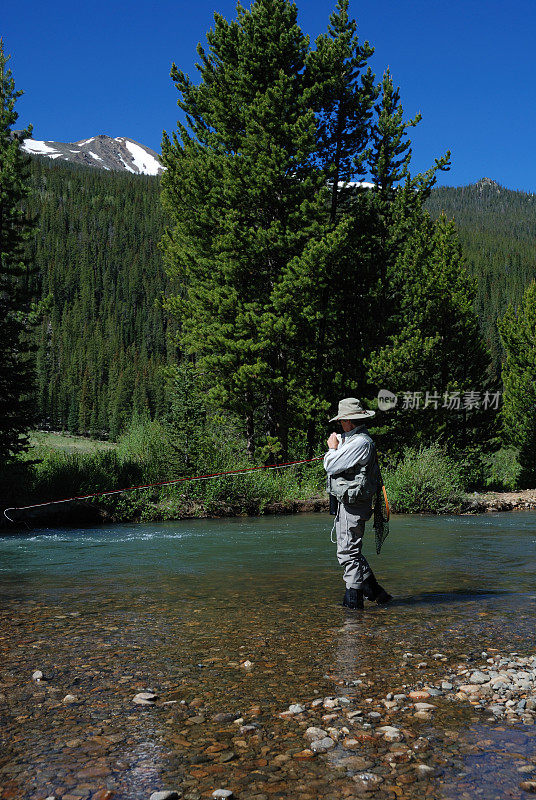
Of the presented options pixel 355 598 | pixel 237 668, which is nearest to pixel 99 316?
pixel 355 598

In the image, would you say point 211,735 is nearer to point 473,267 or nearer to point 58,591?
point 58,591

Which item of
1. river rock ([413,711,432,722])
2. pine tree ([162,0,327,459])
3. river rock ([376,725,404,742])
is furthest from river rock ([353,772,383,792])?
pine tree ([162,0,327,459])

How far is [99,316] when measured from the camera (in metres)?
158

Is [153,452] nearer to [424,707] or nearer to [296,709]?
[296,709]

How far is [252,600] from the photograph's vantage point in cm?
799

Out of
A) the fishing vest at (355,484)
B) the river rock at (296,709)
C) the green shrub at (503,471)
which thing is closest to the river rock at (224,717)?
the river rock at (296,709)

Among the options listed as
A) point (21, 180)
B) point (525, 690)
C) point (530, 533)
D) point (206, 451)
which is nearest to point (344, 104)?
point (21, 180)

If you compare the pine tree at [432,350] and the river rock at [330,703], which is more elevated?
the pine tree at [432,350]

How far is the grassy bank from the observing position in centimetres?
1853

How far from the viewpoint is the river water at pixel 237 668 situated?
3.40 m

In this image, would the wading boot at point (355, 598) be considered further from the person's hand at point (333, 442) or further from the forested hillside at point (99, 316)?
the forested hillside at point (99, 316)

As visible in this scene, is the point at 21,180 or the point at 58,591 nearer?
the point at 58,591

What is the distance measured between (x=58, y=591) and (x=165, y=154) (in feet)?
79.9

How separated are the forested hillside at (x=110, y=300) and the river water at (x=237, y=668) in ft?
252
